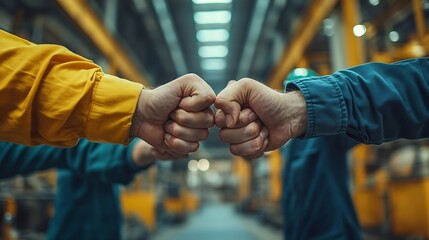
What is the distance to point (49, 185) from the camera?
4.90 m

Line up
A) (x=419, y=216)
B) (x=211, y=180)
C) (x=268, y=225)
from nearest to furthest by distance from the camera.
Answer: (x=419, y=216) → (x=268, y=225) → (x=211, y=180)

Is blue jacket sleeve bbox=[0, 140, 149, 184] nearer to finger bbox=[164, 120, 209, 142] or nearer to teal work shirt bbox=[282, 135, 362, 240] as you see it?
finger bbox=[164, 120, 209, 142]

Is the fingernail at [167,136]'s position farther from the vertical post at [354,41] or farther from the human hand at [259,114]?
the vertical post at [354,41]

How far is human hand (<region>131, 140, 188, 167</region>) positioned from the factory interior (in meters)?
0.29

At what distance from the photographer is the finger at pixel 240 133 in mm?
1356

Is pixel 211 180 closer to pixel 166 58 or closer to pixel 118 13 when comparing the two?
pixel 166 58

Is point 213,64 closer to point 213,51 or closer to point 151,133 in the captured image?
point 213,51

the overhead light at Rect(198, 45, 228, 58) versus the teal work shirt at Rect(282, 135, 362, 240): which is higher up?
the overhead light at Rect(198, 45, 228, 58)


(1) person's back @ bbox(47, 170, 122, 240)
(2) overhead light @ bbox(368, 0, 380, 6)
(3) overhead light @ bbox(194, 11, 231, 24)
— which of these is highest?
(3) overhead light @ bbox(194, 11, 231, 24)

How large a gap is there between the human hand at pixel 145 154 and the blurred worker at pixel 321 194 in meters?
0.90

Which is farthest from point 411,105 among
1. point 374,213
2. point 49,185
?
point 49,185

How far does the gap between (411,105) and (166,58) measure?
10.4 meters

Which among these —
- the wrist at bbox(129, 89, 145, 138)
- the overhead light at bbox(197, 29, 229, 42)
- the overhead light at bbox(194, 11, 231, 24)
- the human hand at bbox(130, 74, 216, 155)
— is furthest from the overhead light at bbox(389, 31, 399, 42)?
the overhead light at bbox(197, 29, 229, 42)

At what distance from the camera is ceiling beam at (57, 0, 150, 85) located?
4.89 m
